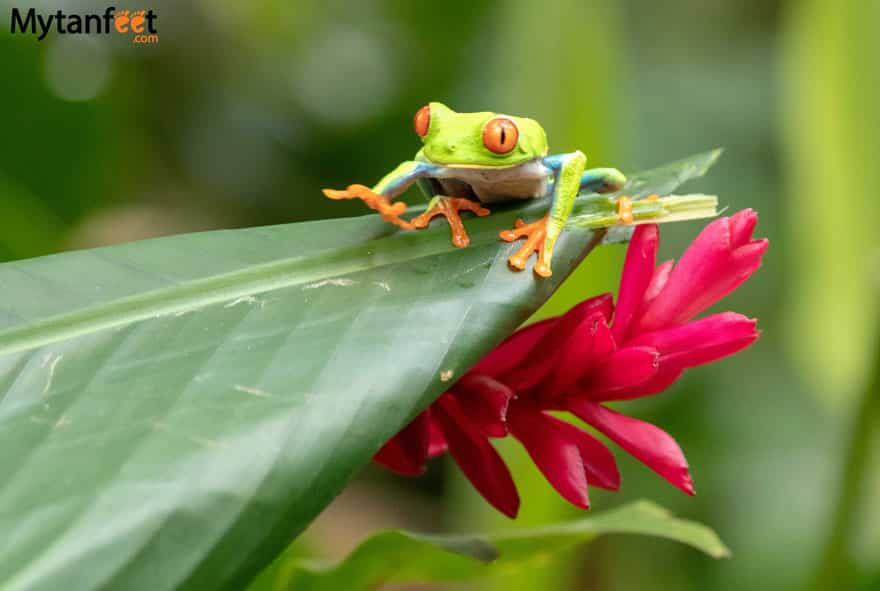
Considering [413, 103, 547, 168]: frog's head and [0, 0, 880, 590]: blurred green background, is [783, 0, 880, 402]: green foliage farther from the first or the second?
[413, 103, 547, 168]: frog's head

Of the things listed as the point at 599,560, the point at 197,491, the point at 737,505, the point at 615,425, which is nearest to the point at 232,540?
the point at 197,491

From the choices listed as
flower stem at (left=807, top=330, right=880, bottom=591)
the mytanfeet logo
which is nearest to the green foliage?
flower stem at (left=807, top=330, right=880, bottom=591)

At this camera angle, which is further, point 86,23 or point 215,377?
point 86,23

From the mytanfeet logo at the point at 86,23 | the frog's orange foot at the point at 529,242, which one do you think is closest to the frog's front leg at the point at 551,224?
the frog's orange foot at the point at 529,242

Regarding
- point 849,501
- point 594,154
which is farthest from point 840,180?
point 849,501

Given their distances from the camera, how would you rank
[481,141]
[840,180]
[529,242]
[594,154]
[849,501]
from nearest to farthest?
[529,242] < [481,141] < [849,501] < [594,154] < [840,180]

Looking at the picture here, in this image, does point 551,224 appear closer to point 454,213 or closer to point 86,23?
point 454,213
